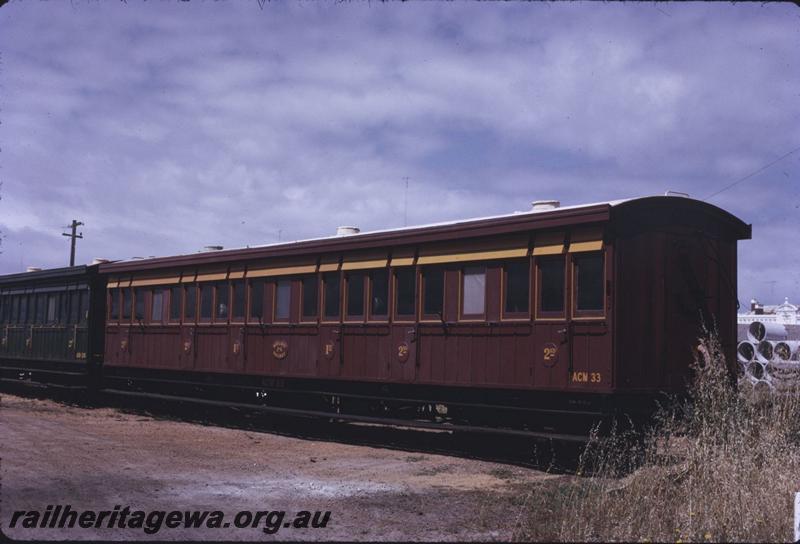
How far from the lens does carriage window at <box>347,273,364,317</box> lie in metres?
13.4

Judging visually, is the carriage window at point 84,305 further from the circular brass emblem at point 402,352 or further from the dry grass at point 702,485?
the dry grass at point 702,485

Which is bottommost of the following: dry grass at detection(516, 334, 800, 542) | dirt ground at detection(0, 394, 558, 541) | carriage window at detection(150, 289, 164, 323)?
dirt ground at detection(0, 394, 558, 541)

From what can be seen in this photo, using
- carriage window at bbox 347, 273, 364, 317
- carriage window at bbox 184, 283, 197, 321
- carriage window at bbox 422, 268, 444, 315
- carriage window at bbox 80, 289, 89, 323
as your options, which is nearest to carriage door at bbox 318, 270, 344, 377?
carriage window at bbox 347, 273, 364, 317

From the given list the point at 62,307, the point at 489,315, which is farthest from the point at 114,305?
the point at 489,315

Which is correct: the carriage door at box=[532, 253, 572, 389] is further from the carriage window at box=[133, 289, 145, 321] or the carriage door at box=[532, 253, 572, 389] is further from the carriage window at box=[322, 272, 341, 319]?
the carriage window at box=[133, 289, 145, 321]

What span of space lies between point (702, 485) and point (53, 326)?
58.4ft

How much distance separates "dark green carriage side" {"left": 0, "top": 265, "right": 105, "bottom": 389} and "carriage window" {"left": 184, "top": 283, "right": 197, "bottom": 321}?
377 centimetres

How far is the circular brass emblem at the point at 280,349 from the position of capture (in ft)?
48.0

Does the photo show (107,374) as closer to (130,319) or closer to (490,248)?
(130,319)

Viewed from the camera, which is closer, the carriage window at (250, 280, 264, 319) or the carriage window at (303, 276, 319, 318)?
the carriage window at (303, 276, 319, 318)

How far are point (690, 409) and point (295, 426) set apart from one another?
8.15 meters

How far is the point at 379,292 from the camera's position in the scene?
13.1 m

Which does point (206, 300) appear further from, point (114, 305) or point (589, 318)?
point (589, 318)

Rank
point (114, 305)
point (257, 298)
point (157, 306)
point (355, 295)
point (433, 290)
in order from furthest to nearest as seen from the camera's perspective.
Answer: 1. point (114, 305)
2. point (157, 306)
3. point (257, 298)
4. point (355, 295)
5. point (433, 290)
